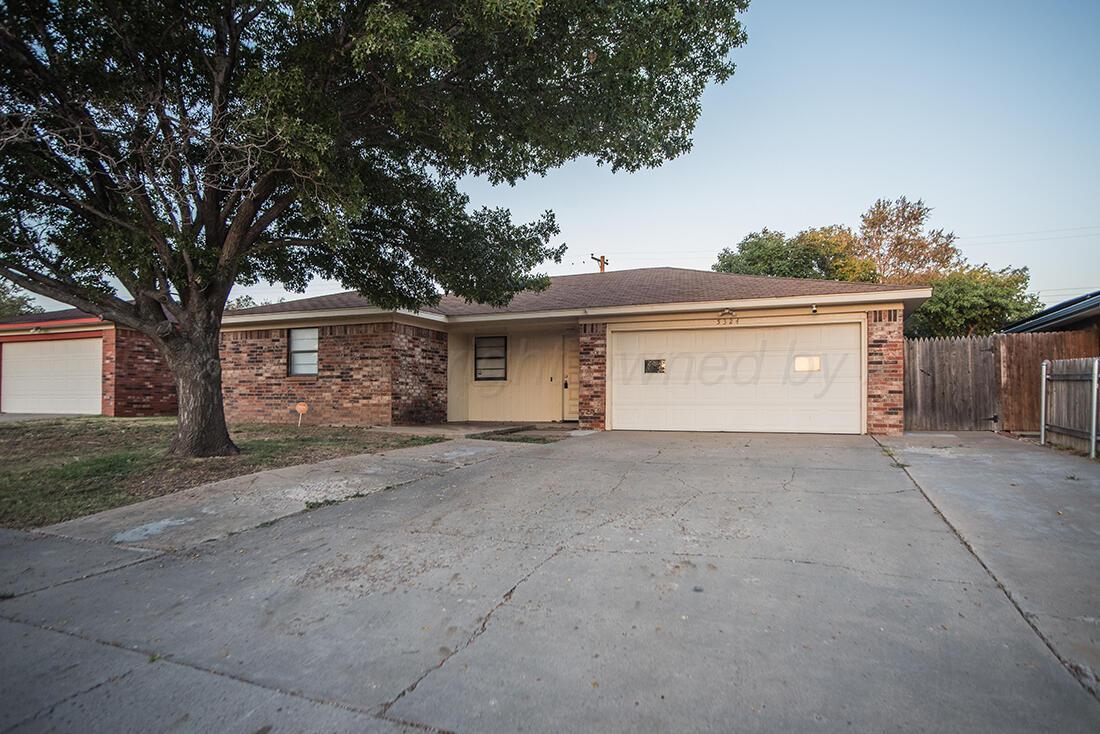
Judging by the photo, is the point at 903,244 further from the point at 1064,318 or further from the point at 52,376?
the point at 52,376

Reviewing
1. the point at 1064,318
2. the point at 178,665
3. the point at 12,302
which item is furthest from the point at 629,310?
the point at 12,302

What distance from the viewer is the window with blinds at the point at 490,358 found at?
14.8 m

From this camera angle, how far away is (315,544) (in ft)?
13.5

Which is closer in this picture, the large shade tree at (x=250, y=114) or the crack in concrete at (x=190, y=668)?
the crack in concrete at (x=190, y=668)

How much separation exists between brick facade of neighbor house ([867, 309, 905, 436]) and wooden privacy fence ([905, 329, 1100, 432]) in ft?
5.60

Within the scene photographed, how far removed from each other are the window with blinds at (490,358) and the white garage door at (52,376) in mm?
10874

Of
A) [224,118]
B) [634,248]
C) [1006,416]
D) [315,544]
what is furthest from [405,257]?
[634,248]

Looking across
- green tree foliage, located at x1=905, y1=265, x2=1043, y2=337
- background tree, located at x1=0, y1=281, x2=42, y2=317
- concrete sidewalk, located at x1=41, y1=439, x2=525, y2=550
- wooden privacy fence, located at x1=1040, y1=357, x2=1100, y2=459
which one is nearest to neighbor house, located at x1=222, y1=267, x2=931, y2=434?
wooden privacy fence, located at x1=1040, y1=357, x2=1100, y2=459

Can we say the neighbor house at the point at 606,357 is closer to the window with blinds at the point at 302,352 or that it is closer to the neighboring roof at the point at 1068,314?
the window with blinds at the point at 302,352

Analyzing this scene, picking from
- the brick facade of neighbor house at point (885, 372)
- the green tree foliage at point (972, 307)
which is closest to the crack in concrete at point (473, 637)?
the brick facade of neighbor house at point (885, 372)

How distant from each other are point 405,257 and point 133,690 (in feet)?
26.2

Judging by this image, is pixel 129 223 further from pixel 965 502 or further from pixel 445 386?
pixel 965 502

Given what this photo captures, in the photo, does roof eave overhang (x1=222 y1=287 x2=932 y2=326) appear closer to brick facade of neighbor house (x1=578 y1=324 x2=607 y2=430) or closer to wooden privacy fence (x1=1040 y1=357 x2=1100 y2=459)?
brick facade of neighbor house (x1=578 y1=324 x2=607 y2=430)

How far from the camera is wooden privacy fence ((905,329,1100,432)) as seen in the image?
1080 centimetres
